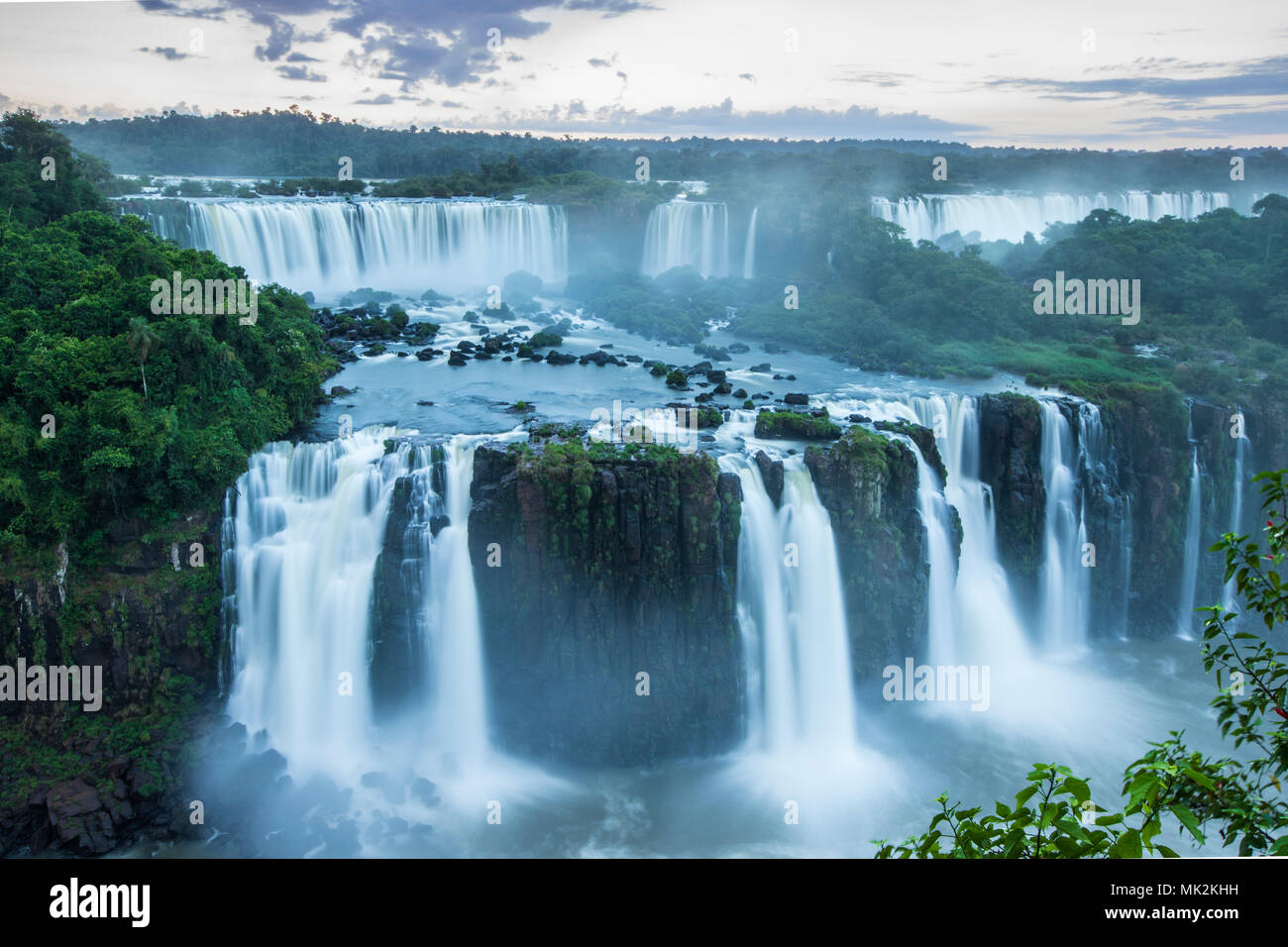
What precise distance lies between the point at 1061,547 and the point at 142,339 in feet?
73.3

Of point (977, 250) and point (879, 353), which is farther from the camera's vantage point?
point (977, 250)

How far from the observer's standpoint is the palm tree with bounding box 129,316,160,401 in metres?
18.7

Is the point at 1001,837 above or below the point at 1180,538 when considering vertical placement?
above

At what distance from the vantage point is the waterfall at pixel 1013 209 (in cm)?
4775

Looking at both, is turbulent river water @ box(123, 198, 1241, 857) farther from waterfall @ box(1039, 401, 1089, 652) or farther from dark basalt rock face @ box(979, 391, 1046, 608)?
waterfall @ box(1039, 401, 1089, 652)

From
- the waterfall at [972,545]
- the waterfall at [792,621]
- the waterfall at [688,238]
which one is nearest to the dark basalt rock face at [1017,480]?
the waterfall at [972,545]

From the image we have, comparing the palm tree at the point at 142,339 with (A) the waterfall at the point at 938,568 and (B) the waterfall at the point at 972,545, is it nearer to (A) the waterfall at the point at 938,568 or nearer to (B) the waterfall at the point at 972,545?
(A) the waterfall at the point at 938,568

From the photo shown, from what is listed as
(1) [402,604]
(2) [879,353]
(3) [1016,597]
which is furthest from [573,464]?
(2) [879,353]

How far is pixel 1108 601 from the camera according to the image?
2402cm

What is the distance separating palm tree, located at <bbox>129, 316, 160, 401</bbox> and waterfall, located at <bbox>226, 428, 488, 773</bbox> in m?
3.45

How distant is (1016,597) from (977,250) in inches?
881

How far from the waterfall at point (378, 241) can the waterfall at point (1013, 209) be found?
58.5 feet

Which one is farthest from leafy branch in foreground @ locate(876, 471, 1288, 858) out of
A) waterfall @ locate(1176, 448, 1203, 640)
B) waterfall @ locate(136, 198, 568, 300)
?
waterfall @ locate(136, 198, 568, 300)
